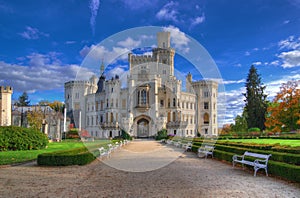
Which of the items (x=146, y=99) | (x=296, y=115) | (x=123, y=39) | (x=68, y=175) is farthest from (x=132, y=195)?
(x=146, y=99)

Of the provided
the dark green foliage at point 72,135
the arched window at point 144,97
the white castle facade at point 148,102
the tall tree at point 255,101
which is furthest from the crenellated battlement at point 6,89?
the tall tree at point 255,101

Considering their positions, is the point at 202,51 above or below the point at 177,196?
above

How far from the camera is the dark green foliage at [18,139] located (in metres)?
16.8

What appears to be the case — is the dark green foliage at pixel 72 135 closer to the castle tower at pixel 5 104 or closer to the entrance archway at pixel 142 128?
the castle tower at pixel 5 104

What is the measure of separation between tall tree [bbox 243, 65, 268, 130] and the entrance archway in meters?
19.5

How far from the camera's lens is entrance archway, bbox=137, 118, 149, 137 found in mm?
54253

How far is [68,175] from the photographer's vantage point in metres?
9.27

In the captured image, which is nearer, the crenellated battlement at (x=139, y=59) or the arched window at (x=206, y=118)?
the crenellated battlement at (x=139, y=59)

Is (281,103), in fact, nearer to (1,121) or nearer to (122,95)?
(122,95)

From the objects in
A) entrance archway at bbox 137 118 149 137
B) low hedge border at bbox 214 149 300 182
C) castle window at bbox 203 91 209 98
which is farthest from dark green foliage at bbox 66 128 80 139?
low hedge border at bbox 214 149 300 182

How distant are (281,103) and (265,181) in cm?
3606

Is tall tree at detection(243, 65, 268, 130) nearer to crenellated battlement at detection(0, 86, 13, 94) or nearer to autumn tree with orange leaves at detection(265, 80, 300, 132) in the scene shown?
autumn tree with orange leaves at detection(265, 80, 300, 132)

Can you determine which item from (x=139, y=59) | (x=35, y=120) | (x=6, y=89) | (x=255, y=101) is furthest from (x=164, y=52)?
(x=6, y=89)

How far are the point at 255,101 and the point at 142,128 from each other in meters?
22.6
